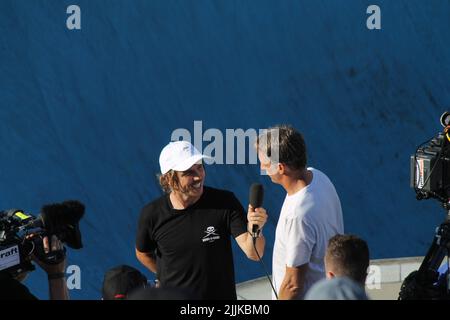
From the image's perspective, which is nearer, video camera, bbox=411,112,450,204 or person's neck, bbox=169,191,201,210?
person's neck, bbox=169,191,201,210

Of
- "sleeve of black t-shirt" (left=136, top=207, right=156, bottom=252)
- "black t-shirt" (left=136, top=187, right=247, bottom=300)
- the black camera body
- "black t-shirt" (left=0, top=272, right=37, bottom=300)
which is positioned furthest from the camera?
the black camera body

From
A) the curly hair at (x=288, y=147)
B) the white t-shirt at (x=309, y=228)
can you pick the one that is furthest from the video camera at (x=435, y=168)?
the curly hair at (x=288, y=147)

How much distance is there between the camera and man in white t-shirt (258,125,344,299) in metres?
2.95

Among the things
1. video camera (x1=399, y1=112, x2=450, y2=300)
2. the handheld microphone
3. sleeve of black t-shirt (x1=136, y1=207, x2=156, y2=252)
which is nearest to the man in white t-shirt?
the handheld microphone

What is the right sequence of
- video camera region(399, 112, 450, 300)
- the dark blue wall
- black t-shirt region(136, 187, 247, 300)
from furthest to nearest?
1. the dark blue wall
2. video camera region(399, 112, 450, 300)
3. black t-shirt region(136, 187, 247, 300)

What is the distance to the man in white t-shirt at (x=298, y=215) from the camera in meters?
2.95

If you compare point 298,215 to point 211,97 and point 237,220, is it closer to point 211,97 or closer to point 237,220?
point 237,220

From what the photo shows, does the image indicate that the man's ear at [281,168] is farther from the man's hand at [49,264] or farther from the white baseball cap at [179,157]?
the man's hand at [49,264]

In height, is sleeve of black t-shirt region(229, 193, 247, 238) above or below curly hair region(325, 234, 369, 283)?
above

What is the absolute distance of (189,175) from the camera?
10.7 ft

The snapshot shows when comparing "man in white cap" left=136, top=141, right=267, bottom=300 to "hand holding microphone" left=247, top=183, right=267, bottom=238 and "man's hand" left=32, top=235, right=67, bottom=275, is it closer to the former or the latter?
"hand holding microphone" left=247, top=183, right=267, bottom=238

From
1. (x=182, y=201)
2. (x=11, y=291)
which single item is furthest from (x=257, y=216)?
(x=11, y=291)

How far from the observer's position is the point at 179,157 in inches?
129

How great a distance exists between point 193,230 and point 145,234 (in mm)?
250
